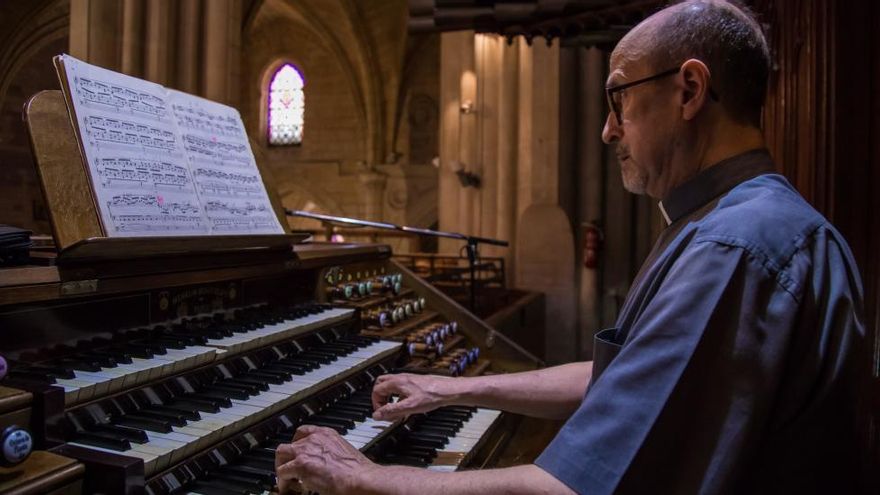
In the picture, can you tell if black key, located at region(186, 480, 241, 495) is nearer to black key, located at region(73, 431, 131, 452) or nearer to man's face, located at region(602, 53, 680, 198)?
black key, located at region(73, 431, 131, 452)

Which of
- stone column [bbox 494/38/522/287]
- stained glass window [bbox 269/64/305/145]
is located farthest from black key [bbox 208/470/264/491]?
stained glass window [bbox 269/64/305/145]

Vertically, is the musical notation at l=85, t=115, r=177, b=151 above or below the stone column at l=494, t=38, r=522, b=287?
below

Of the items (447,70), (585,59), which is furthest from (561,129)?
(447,70)

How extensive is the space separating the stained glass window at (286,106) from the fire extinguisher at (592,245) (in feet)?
47.2

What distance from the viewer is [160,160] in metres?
2.17

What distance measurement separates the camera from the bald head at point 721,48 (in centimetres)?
119

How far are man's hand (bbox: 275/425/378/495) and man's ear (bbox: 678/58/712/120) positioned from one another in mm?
917

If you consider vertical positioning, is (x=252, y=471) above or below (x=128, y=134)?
below

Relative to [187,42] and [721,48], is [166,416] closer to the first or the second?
[721,48]

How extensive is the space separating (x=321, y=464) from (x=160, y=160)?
139 cm

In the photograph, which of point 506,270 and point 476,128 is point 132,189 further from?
point 476,128

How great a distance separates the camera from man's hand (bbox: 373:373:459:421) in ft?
6.08

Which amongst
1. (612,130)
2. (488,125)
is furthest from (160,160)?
(488,125)

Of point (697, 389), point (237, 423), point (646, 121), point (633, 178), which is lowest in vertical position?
point (237, 423)
